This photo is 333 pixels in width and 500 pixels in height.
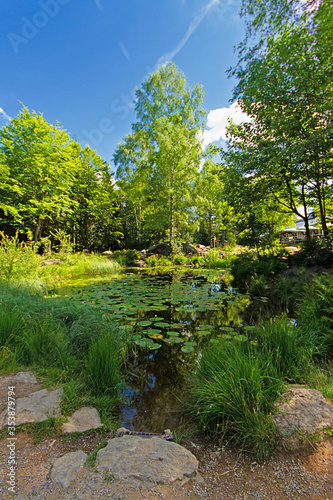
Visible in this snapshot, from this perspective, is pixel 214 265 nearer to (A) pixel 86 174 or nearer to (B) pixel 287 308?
(B) pixel 287 308

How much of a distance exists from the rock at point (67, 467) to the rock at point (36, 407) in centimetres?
49

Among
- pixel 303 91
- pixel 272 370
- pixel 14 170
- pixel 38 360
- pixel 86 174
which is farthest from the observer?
pixel 86 174

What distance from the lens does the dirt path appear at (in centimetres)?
119

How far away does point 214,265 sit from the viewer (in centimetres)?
1534

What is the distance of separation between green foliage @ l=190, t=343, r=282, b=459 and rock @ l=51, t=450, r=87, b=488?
100 centimetres

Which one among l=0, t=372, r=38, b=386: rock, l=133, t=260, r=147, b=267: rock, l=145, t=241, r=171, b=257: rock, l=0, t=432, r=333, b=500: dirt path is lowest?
l=0, t=432, r=333, b=500: dirt path

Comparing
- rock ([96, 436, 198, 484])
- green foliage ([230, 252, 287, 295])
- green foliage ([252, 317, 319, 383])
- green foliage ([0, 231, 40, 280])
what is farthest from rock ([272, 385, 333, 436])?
green foliage ([0, 231, 40, 280])

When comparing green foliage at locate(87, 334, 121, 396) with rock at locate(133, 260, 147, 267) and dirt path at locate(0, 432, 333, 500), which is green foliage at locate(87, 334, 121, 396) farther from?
rock at locate(133, 260, 147, 267)

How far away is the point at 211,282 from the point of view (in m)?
9.23

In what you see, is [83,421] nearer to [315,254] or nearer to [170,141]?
[315,254]

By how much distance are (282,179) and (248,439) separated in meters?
8.40

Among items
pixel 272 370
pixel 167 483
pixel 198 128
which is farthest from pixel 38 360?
pixel 198 128

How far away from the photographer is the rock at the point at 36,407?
1.75 metres

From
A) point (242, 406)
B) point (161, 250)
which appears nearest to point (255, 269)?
point (242, 406)
